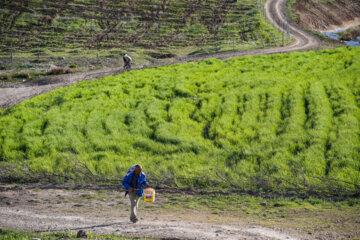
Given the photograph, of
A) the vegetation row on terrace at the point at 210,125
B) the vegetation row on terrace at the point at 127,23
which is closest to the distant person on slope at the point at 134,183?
the vegetation row on terrace at the point at 210,125

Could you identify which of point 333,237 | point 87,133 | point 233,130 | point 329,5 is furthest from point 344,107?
point 329,5

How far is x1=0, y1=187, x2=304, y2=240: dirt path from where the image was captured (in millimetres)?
10000

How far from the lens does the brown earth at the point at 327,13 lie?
70.2 m

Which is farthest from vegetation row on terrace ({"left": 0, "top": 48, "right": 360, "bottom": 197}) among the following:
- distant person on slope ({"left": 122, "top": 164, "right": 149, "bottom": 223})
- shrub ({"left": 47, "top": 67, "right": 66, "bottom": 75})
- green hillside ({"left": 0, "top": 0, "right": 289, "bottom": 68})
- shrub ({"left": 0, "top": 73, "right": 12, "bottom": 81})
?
green hillside ({"left": 0, "top": 0, "right": 289, "bottom": 68})

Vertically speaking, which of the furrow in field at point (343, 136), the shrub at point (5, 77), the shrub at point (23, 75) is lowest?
the furrow in field at point (343, 136)

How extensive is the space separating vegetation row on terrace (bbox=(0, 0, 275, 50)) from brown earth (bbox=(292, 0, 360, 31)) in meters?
9.66

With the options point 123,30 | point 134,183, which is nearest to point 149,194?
point 134,183

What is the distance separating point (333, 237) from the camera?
930 cm

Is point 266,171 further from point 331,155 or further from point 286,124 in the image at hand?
point 286,124

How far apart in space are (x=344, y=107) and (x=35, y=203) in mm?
15990

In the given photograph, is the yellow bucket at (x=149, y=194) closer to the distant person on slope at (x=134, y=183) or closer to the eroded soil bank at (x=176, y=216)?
the distant person on slope at (x=134, y=183)

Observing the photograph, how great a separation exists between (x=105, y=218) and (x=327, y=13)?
7767 centimetres

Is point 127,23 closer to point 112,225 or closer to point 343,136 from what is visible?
point 343,136

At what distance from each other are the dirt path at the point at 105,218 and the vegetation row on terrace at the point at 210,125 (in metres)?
2.15
